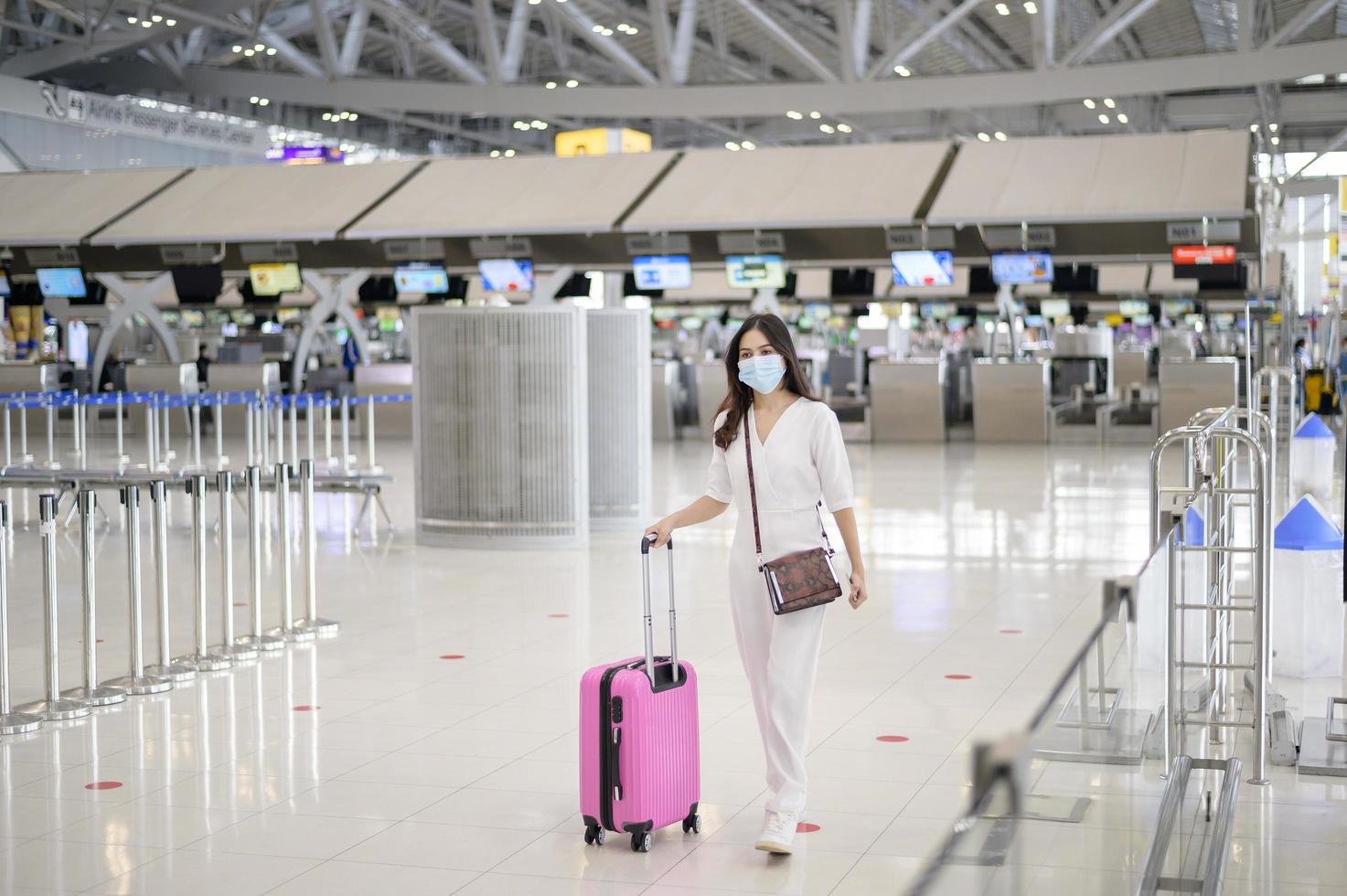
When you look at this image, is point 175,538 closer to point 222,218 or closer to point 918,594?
point 918,594

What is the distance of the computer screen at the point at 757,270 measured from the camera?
18.5m

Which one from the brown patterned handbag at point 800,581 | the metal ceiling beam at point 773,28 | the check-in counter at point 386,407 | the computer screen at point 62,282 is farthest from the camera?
the metal ceiling beam at point 773,28

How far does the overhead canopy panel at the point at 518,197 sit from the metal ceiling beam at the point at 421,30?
10039 millimetres

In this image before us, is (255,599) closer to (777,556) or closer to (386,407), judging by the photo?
A: (777,556)

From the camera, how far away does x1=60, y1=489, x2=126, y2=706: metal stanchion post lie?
6.20m

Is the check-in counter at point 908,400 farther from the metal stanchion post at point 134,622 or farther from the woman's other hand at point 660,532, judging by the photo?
the woman's other hand at point 660,532

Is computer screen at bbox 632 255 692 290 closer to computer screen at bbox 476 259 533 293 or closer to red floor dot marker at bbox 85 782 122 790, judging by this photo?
computer screen at bbox 476 259 533 293

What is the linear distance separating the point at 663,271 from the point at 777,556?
47.7 ft

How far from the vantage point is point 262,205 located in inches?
750

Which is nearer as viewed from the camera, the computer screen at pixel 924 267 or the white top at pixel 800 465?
the white top at pixel 800 465

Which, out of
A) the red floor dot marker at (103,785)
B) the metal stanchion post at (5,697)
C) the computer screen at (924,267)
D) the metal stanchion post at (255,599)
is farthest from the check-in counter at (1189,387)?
the red floor dot marker at (103,785)

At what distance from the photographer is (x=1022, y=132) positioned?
136ft

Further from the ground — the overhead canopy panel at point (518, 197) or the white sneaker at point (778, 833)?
the overhead canopy panel at point (518, 197)

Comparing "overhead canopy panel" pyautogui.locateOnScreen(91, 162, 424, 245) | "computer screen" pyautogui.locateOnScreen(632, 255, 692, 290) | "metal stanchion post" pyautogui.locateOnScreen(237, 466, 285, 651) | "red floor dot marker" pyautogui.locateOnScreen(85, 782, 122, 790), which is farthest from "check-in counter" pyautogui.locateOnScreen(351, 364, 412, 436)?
"red floor dot marker" pyautogui.locateOnScreen(85, 782, 122, 790)
